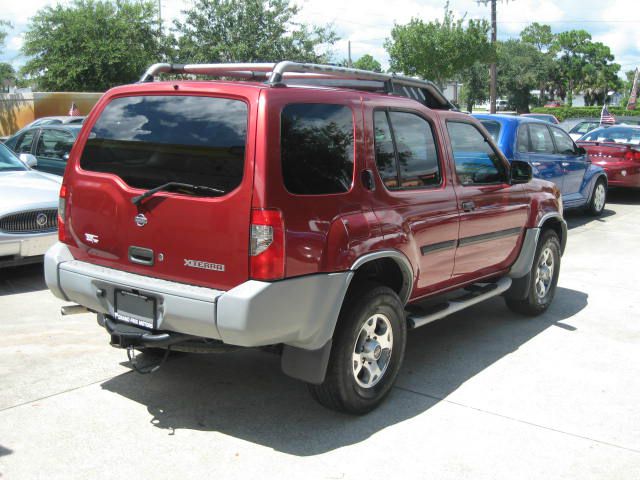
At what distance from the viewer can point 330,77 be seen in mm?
4777

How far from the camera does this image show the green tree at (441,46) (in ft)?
121

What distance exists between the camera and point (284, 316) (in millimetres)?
3693

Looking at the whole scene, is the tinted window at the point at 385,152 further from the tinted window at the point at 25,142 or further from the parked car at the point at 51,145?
the tinted window at the point at 25,142

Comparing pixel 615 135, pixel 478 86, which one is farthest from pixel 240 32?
pixel 478 86

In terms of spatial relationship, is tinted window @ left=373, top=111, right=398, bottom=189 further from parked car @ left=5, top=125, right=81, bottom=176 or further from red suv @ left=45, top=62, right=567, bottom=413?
parked car @ left=5, top=125, right=81, bottom=176

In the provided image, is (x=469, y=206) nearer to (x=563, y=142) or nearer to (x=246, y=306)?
(x=246, y=306)

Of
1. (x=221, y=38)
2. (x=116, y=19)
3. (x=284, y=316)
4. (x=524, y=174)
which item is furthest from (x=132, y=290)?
(x=116, y=19)

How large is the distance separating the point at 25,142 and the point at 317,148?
29.9 ft

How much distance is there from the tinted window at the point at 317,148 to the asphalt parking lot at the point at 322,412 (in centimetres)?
143

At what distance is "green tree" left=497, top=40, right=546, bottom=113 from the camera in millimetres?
81125

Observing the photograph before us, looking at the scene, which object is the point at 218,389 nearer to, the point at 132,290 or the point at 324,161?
the point at 132,290

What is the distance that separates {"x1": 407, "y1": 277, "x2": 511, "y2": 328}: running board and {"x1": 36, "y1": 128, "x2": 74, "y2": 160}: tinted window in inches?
303

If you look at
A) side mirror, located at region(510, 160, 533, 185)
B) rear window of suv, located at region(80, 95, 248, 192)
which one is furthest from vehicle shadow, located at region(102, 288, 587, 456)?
rear window of suv, located at region(80, 95, 248, 192)

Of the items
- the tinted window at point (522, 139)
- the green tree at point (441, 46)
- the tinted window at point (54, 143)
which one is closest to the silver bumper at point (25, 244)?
the tinted window at point (54, 143)
